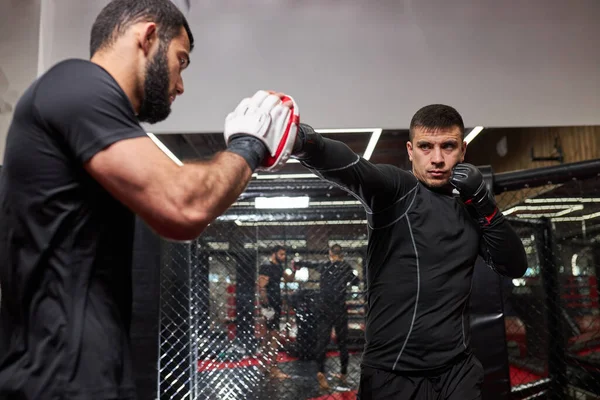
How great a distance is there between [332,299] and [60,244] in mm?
2136

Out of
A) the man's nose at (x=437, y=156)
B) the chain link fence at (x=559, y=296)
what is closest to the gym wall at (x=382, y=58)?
the chain link fence at (x=559, y=296)

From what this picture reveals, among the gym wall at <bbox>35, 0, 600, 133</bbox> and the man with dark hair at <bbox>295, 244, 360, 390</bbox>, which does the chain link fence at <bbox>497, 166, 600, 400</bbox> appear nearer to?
the gym wall at <bbox>35, 0, 600, 133</bbox>

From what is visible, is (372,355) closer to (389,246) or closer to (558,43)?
(389,246)

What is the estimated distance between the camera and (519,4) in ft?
12.0

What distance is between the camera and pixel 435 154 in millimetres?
2078

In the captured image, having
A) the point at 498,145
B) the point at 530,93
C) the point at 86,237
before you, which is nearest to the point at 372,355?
the point at 86,237

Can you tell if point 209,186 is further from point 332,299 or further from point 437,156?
point 332,299

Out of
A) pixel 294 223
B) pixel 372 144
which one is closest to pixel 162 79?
pixel 294 223

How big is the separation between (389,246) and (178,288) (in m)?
1.30

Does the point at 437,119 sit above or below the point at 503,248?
above

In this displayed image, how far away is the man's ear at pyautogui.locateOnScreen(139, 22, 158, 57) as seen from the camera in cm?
107

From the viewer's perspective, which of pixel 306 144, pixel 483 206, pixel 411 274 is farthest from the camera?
pixel 483 206

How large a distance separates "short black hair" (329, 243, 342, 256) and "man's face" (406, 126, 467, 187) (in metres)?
0.98

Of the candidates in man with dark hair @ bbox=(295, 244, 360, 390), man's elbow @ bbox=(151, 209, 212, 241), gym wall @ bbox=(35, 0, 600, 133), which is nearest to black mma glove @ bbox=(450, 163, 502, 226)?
man with dark hair @ bbox=(295, 244, 360, 390)
